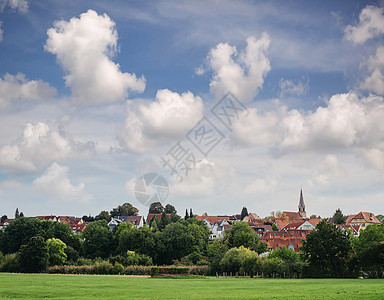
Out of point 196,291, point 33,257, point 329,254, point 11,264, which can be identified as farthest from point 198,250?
point 196,291

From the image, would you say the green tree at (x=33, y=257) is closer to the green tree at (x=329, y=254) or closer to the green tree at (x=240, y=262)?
the green tree at (x=240, y=262)

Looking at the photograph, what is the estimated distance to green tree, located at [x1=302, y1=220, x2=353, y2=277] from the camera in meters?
65.9

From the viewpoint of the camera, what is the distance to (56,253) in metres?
93.9

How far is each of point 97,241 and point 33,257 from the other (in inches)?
1095

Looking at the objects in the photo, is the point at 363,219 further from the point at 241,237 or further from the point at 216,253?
the point at 216,253

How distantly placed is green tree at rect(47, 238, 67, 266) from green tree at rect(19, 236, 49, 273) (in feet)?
22.3

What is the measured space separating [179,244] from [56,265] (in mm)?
29773

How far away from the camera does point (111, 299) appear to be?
26484mm

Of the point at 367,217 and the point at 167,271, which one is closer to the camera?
the point at 167,271

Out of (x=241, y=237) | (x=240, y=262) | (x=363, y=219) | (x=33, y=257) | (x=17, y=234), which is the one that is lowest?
(x=240, y=262)

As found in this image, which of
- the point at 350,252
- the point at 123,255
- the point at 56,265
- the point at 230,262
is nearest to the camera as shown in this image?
the point at 350,252

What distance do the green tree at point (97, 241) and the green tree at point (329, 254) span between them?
60.4m

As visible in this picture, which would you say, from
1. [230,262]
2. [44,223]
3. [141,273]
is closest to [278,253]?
[230,262]

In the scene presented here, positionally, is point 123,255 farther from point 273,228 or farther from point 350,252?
point 273,228
